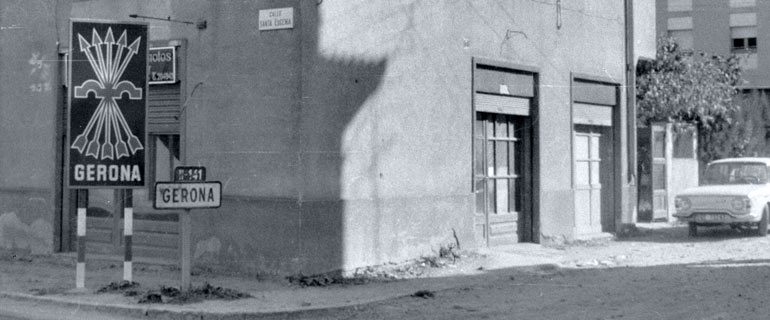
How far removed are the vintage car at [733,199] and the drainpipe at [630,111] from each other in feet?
3.42

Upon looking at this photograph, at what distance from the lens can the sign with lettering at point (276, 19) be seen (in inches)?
503

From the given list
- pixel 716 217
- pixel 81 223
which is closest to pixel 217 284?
pixel 81 223

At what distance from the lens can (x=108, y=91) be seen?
11930mm

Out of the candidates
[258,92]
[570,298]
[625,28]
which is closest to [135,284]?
[258,92]

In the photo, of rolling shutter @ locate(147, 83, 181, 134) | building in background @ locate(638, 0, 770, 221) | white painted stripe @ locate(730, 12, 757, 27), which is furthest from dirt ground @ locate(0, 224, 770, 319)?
white painted stripe @ locate(730, 12, 757, 27)

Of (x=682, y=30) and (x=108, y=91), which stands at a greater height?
(x=682, y=30)

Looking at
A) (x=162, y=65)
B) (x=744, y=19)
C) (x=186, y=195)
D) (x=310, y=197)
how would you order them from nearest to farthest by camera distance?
(x=186, y=195) → (x=310, y=197) → (x=162, y=65) → (x=744, y=19)

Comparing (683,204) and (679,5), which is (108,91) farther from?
(679,5)

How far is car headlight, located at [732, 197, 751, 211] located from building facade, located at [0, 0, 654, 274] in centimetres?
383

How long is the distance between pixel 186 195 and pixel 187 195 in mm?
12

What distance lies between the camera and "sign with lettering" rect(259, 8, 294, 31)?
1278 centimetres

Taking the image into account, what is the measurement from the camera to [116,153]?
1187 cm

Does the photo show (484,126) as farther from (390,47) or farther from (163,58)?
(163,58)

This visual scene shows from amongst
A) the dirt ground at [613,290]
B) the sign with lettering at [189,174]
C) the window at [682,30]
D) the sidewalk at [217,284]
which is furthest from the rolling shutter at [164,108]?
the window at [682,30]
